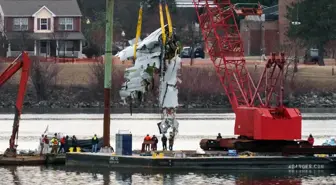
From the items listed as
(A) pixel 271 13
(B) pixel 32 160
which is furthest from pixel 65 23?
(B) pixel 32 160

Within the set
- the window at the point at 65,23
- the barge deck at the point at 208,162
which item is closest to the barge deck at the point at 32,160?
the barge deck at the point at 208,162

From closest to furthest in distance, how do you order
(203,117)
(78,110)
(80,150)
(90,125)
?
(80,150)
(90,125)
(203,117)
(78,110)

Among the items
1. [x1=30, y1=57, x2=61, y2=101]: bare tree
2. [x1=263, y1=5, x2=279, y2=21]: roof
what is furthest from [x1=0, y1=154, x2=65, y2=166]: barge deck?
[x1=263, y1=5, x2=279, y2=21]: roof

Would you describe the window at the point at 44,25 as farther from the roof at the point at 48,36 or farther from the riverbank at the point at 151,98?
the riverbank at the point at 151,98

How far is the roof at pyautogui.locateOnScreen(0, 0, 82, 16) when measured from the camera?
6560 inches

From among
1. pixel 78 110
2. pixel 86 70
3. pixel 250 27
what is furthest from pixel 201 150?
pixel 250 27

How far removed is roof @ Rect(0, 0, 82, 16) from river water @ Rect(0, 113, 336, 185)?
133ft

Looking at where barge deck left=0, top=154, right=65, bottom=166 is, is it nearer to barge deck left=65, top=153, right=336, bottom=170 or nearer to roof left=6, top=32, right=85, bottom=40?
barge deck left=65, top=153, right=336, bottom=170

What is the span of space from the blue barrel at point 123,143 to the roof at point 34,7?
9435cm

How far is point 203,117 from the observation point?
12462cm

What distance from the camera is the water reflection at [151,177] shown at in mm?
68500

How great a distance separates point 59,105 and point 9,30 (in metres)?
25.8

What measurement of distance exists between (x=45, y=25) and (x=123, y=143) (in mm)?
95721

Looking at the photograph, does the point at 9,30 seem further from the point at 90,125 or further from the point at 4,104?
the point at 90,125
